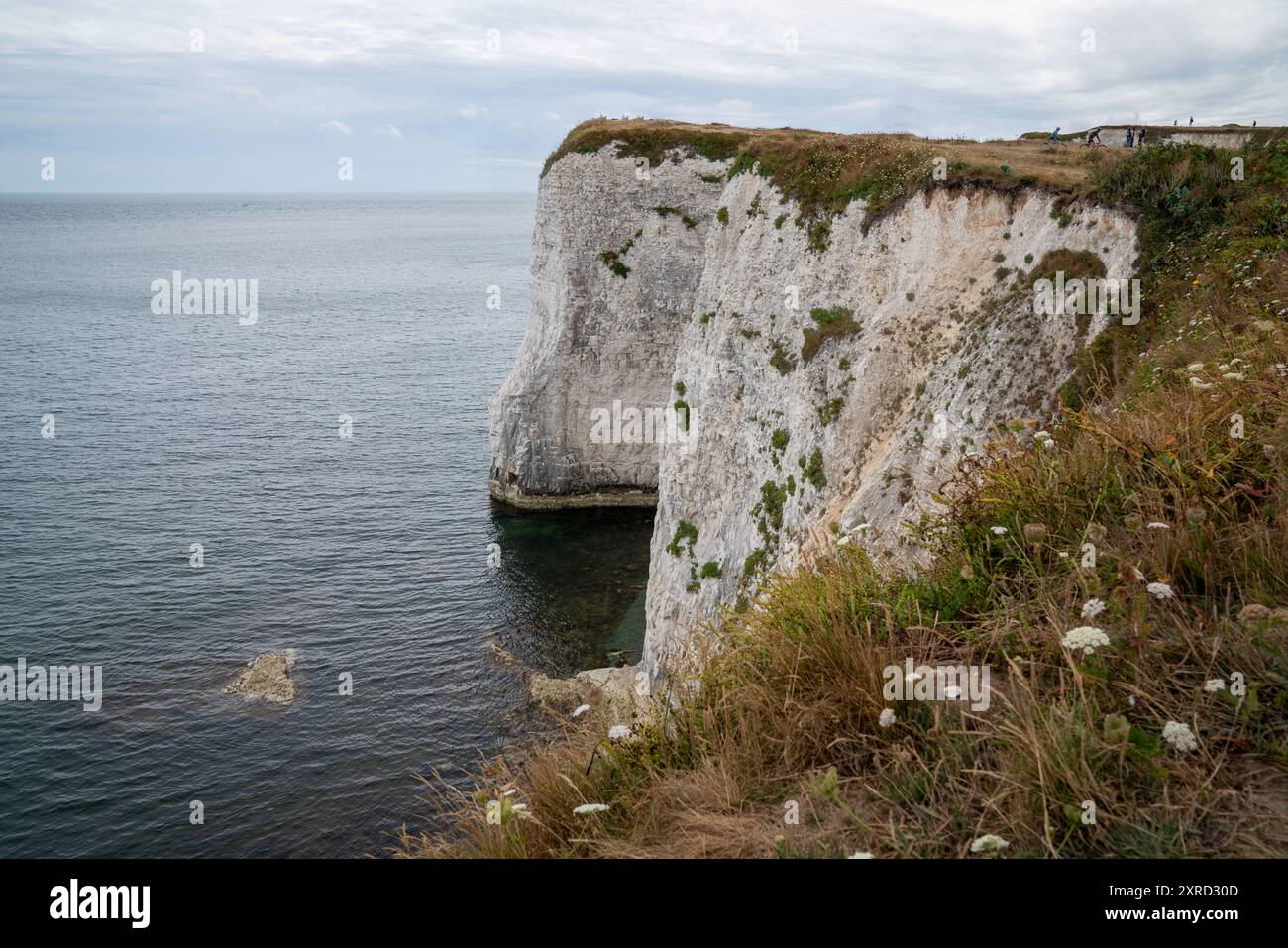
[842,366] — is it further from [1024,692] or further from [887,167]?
[1024,692]

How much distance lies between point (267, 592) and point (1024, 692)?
37.8 meters

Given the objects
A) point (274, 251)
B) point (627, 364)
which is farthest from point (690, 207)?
point (274, 251)

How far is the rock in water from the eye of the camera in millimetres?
30953

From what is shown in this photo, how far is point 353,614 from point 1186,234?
104ft

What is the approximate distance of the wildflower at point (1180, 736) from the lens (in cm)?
459

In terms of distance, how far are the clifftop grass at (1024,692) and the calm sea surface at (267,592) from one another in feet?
70.7

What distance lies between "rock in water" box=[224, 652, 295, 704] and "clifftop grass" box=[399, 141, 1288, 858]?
2718 cm

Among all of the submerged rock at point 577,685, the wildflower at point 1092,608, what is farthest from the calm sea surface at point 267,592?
the wildflower at point 1092,608

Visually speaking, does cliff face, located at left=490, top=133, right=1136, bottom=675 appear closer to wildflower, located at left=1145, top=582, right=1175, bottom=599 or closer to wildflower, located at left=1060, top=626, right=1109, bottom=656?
wildflower, located at left=1145, top=582, right=1175, bottom=599

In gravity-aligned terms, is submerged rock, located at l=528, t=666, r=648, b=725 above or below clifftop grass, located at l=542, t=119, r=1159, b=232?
below

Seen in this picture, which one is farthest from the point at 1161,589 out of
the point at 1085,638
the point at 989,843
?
the point at 989,843

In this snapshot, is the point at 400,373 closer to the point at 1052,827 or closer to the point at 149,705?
the point at 149,705

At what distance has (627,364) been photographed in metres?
50.0

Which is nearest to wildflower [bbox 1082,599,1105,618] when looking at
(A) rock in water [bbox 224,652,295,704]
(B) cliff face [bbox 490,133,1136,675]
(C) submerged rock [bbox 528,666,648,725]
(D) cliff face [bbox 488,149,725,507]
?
→ (B) cliff face [bbox 490,133,1136,675]
